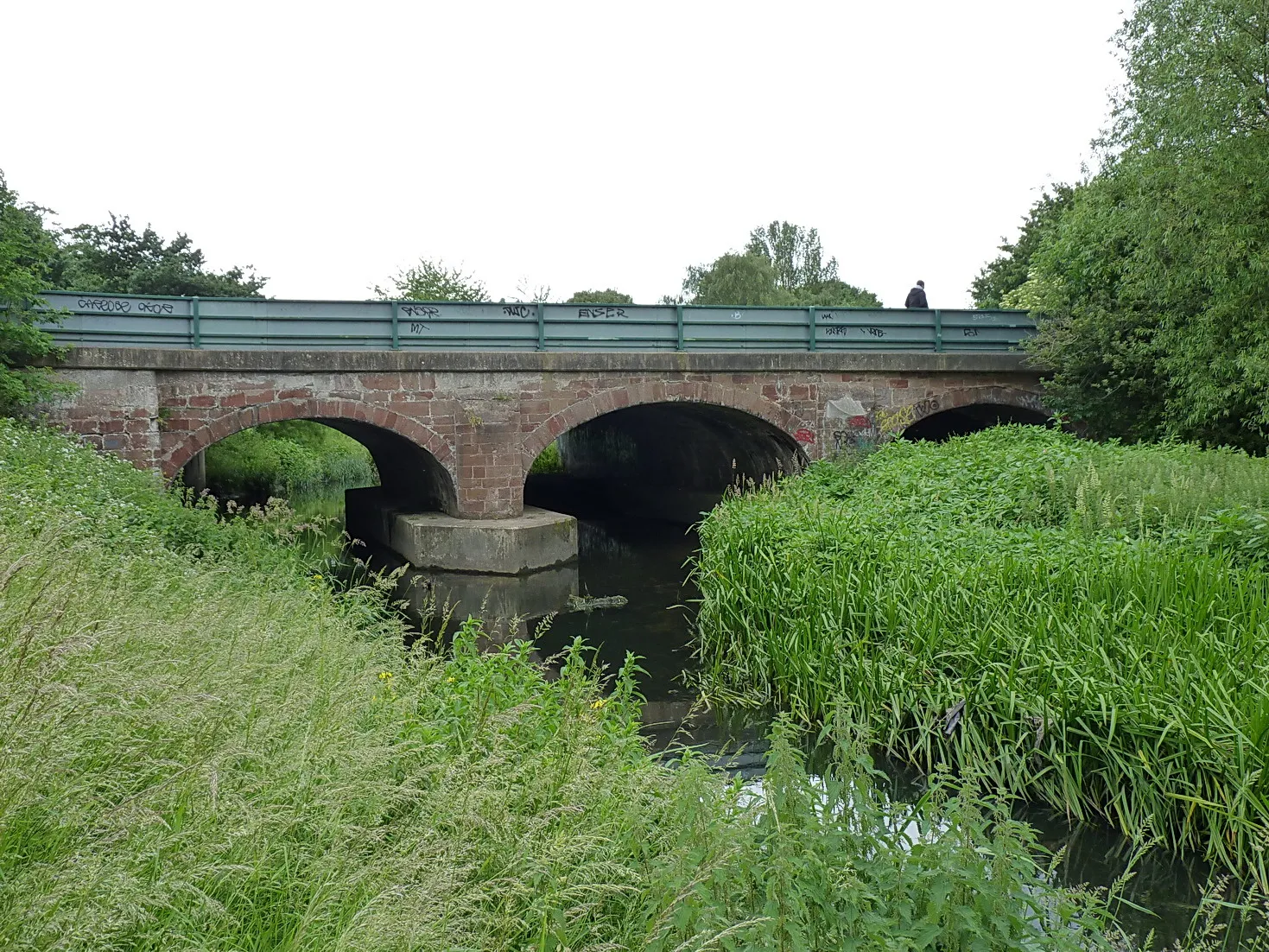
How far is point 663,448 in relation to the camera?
20.2m

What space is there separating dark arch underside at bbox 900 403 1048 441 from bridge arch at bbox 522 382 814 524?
7.83ft

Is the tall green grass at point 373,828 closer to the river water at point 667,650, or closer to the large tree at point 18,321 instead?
the river water at point 667,650

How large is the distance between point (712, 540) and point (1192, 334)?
7.38 m

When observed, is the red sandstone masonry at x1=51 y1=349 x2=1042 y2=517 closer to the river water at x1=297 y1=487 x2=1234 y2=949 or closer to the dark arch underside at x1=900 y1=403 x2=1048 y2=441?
the dark arch underside at x1=900 y1=403 x2=1048 y2=441

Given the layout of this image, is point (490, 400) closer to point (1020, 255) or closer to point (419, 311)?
point (419, 311)

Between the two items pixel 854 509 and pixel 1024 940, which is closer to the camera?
pixel 1024 940

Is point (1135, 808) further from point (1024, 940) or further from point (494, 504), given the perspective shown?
point (494, 504)

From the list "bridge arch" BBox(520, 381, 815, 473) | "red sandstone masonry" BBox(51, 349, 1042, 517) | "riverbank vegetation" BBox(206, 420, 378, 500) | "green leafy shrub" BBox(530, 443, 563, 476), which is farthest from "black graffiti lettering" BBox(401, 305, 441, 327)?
"green leafy shrub" BBox(530, 443, 563, 476)

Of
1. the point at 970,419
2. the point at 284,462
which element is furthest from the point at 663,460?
the point at 284,462

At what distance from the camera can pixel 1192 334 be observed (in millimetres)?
11273

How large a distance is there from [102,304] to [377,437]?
4918mm

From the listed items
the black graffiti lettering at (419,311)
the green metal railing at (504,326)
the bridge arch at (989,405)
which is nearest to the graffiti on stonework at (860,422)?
the bridge arch at (989,405)

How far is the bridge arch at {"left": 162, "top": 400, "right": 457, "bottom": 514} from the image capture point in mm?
11094

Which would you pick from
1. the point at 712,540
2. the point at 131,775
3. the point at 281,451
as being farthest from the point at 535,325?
the point at 281,451
